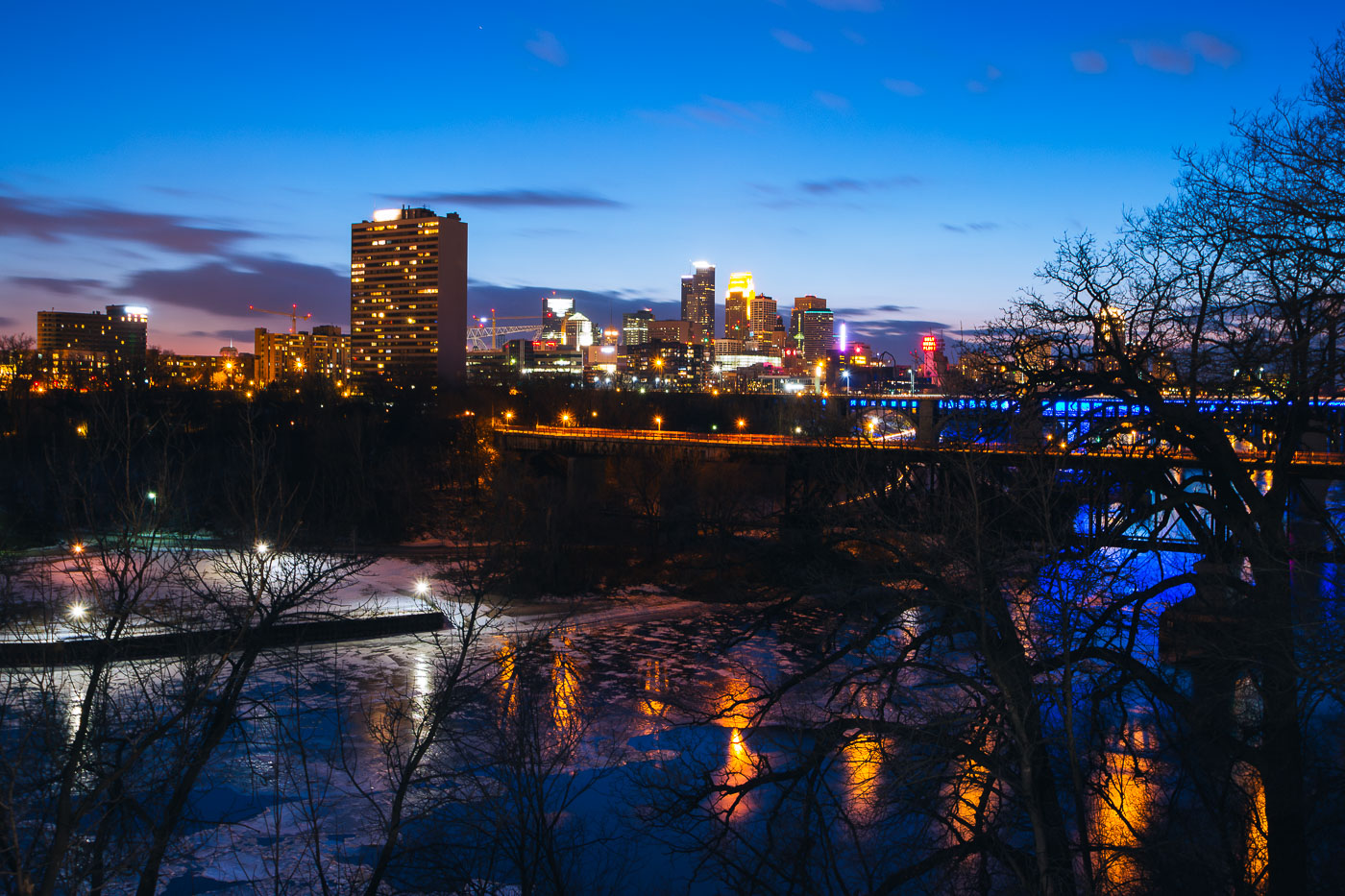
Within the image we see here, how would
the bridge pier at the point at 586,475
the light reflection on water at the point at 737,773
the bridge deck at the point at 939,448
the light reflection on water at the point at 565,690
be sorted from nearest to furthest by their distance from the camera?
the bridge deck at the point at 939,448
the light reflection on water at the point at 737,773
the light reflection on water at the point at 565,690
the bridge pier at the point at 586,475

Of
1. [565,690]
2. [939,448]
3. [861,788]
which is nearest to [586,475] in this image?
[565,690]

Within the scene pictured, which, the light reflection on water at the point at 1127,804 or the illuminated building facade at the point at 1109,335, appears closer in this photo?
the illuminated building facade at the point at 1109,335

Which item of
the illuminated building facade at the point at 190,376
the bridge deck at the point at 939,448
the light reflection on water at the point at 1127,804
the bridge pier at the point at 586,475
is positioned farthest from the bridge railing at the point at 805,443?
the illuminated building facade at the point at 190,376

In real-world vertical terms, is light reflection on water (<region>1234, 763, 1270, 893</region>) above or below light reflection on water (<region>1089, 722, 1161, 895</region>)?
above

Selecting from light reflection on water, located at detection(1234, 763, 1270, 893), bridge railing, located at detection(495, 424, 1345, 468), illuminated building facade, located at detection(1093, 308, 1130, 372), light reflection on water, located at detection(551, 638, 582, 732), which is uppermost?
illuminated building facade, located at detection(1093, 308, 1130, 372)

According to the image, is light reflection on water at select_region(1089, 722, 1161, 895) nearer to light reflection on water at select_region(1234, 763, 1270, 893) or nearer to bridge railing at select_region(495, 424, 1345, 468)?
light reflection on water at select_region(1234, 763, 1270, 893)

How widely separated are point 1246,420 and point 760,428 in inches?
4093

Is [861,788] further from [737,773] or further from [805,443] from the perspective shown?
[805,443]

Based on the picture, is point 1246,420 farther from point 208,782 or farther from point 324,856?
point 208,782

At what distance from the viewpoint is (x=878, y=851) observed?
15.3m

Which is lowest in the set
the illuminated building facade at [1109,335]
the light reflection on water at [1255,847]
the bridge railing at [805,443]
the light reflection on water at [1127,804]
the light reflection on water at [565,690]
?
the light reflection on water at [565,690]

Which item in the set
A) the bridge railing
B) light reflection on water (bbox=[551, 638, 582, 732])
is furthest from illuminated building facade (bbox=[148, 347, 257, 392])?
light reflection on water (bbox=[551, 638, 582, 732])

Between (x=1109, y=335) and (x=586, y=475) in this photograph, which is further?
(x=586, y=475)

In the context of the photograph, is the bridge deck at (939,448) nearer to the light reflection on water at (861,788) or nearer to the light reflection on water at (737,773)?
the light reflection on water at (861,788)
